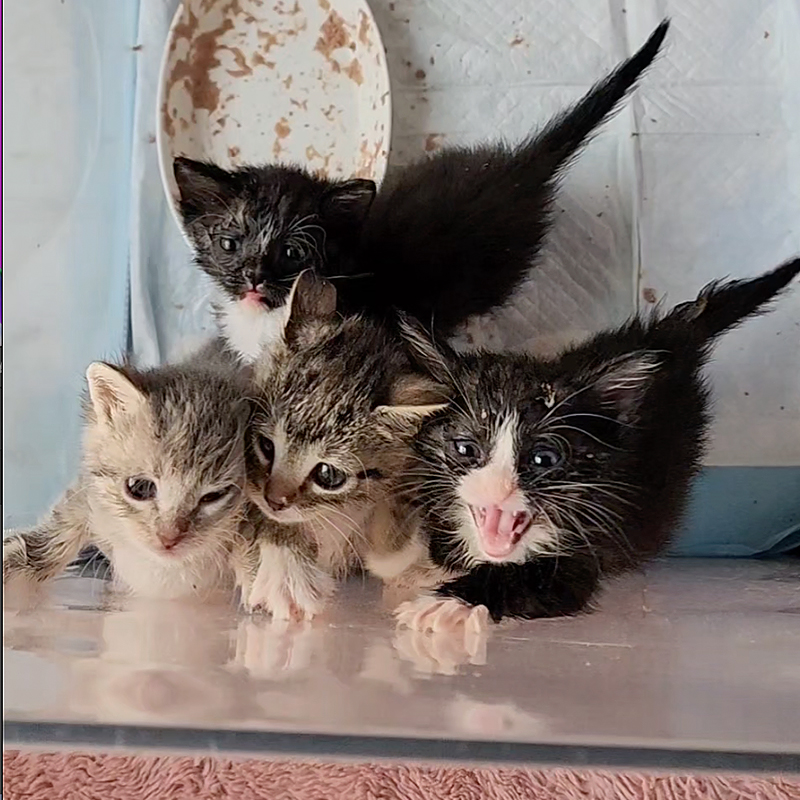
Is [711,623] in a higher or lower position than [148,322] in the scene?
lower

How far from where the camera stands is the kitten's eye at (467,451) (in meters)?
1.03

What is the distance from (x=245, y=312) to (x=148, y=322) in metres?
0.39

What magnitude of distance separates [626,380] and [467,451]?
6.9 inches

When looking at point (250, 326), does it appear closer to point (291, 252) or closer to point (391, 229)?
point (291, 252)

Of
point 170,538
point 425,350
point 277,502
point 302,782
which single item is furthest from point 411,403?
point 302,782

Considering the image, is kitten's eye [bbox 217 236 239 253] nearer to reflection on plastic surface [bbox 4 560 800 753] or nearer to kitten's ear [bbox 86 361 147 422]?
kitten's ear [bbox 86 361 147 422]

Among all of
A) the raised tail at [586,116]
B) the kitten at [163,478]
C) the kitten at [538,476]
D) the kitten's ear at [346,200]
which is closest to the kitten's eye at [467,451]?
the kitten at [538,476]

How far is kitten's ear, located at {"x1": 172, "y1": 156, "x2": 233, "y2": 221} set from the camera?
3.99 ft

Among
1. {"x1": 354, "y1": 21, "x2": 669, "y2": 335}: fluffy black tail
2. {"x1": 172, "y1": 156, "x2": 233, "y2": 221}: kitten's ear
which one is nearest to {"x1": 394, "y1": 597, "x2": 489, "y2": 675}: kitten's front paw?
{"x1": 354, "y1": 21, "x2": 669, "y2": 335}: fluffy black tail

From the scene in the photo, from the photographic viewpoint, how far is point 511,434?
1010 mm

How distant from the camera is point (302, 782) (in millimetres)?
859

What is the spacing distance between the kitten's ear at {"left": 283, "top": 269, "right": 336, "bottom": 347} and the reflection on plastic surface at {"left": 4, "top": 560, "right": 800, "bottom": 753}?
284 millimetres

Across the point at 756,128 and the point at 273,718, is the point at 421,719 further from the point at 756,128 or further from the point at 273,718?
the point at 756,128

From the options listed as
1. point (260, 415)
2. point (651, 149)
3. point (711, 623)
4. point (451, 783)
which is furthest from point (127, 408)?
point (651, 149)
